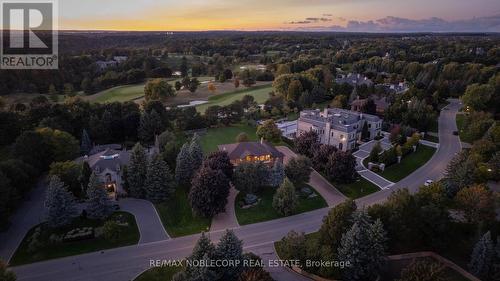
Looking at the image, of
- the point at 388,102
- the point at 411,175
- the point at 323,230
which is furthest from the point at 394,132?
the point at 323,230

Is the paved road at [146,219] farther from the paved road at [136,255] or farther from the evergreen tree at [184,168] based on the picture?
the evergreen tree at [184,168]

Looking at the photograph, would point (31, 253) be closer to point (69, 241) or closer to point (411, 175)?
point (69, 241)

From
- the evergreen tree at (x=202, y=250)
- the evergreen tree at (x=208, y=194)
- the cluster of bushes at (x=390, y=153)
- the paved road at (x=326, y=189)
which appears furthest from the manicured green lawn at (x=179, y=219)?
the cluster of bushes at (x=390, y=153)

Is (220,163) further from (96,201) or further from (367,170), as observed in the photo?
(367,170)

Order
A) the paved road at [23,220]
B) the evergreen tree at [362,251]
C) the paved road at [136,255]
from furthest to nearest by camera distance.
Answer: the paved road at [23,220] → the paved road at [136,255] → the evergreen tree at [362,251]

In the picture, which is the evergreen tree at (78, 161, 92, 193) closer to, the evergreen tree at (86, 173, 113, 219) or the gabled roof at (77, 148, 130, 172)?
the gabled roof at (77, 148, 130, 172)
